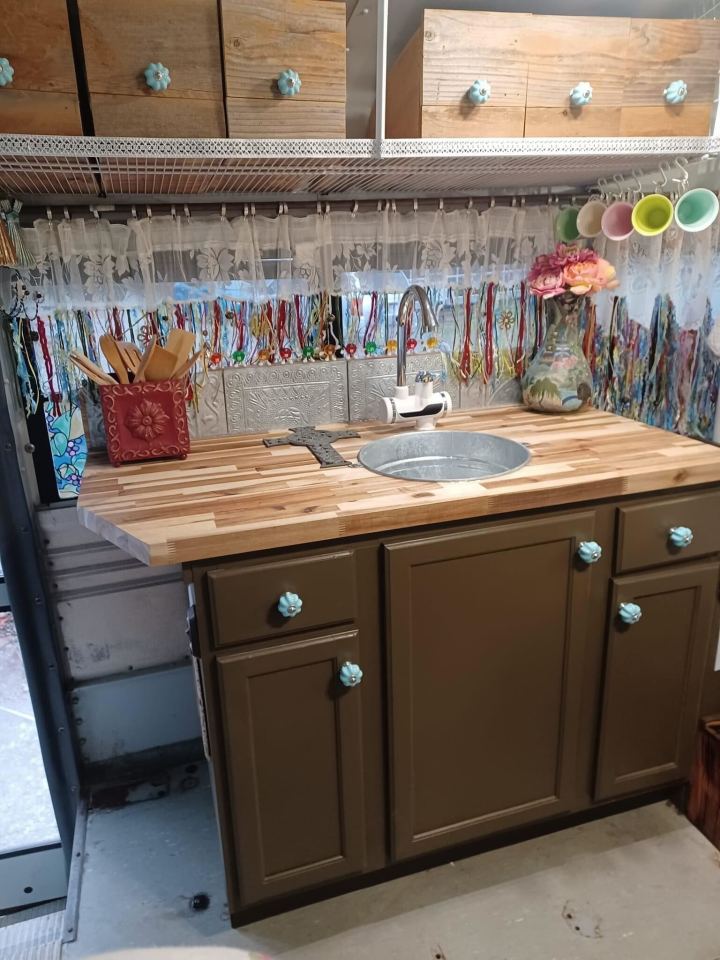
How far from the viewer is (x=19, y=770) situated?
1.89 metres

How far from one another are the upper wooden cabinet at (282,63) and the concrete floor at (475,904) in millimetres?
1664

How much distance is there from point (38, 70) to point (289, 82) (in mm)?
452

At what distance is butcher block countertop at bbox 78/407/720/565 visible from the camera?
1.17m

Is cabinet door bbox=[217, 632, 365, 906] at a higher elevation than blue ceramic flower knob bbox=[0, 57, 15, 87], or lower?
lower

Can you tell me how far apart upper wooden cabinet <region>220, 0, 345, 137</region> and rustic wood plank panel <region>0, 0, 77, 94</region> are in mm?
288

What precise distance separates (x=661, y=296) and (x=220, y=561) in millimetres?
1440

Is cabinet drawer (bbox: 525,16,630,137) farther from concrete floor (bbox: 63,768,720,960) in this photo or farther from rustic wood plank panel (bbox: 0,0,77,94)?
concrete floor (bbox: 63,768,720,960)

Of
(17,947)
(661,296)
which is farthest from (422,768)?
(661,296)

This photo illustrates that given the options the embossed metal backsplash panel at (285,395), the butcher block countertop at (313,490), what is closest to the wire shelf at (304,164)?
the embossed metal backsplash panel at (285,395)

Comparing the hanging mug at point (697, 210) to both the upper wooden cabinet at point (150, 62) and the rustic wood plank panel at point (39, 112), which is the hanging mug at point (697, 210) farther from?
the rustic wood plank panel at point (39, 112)

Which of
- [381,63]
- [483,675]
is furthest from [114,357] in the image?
[483,675]

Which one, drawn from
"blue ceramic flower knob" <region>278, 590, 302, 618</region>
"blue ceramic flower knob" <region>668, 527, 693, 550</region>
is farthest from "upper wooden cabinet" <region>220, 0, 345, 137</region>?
"blue ceramic flower knob" <region>668, 527, 693, 550</region>

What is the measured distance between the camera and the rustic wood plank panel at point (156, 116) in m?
1.24

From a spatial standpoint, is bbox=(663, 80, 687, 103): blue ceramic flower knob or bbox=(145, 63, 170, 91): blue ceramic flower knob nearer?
bbox=(145, 63, 170, 91): blue ceramic flower knob
